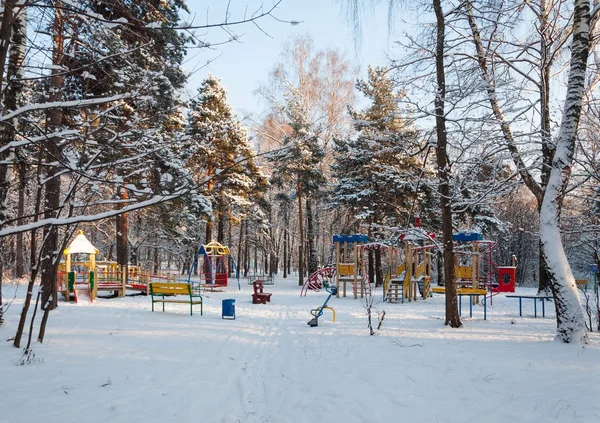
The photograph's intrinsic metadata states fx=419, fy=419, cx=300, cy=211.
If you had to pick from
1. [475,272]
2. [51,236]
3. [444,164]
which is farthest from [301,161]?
[51,236]

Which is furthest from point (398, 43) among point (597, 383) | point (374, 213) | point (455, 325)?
point (374, 213)

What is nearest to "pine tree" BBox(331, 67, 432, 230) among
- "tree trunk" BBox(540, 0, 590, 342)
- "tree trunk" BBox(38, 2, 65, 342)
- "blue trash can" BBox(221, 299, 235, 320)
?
"blue trash can" BBox(221, 299, 235, 320)

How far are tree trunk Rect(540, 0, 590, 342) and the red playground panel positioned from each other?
11.5 meters

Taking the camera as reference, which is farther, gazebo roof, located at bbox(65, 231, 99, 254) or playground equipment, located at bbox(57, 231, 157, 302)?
gazebo roof, located at bbox(65, 231, 99, 254)

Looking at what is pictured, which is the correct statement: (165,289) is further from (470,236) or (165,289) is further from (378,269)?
(378,269)

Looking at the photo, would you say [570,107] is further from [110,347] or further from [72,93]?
[110,347]

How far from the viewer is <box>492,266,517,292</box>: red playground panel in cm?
1786

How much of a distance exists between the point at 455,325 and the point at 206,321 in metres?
5.86

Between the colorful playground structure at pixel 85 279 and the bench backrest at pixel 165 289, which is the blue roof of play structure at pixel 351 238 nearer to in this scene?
the colorful playground structure at pixel 85 279

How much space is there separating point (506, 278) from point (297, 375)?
53.6ft

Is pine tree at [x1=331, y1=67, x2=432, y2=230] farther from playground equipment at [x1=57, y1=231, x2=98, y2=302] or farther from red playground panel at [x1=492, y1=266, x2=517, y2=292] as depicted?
playground equipment at [x1=57, y1=231, x2=98, y2=302]

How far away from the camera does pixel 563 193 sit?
7.22 meters

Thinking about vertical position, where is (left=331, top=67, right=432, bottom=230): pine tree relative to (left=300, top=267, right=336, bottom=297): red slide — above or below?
above

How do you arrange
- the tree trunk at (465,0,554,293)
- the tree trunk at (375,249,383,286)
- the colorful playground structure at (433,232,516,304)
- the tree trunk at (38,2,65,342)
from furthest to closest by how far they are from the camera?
the tree trunk at (375,249,383,286) → the colorful playground structure at (433,232,516,304) → the tree trunk at (465,0,554,293) → the tree trunk at (38,2,65,342)
